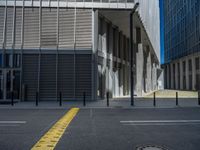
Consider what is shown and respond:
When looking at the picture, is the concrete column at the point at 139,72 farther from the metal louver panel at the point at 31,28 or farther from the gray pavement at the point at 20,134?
the gray pavement at the point at 20,134

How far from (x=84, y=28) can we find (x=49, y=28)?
326 cm

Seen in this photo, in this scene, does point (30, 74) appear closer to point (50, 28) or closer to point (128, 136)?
point (50, 28)

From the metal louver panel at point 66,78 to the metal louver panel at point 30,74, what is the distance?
2141mm

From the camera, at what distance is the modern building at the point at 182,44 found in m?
47.7

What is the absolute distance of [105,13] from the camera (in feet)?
70.1

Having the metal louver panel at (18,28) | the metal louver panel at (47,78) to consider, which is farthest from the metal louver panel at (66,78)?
the metal louver panel at (18,28)

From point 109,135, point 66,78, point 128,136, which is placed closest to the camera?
point 128,136

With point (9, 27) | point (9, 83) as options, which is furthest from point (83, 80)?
point (9, 27)

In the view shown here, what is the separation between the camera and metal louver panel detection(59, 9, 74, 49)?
19875 mm

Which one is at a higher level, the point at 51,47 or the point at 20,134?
the point at 51,47

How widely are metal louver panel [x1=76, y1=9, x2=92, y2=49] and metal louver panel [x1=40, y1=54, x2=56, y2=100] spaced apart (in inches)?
118

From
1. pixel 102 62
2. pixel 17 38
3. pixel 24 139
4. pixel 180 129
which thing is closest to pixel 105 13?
pixel 102 62

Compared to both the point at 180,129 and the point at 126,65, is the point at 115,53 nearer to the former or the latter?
the point at 126,65

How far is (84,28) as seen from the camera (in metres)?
20.0
